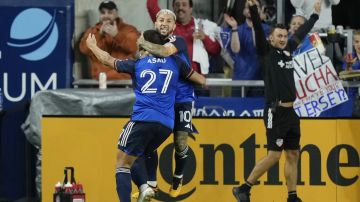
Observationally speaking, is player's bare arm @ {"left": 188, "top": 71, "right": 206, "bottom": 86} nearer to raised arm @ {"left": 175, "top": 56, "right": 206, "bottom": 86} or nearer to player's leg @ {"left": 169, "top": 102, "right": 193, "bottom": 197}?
raised arm @ {"left": 175, "top": 56, "right": 206, "bottom": 86}

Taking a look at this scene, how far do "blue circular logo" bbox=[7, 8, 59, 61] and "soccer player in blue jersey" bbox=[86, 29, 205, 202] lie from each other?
104 inches

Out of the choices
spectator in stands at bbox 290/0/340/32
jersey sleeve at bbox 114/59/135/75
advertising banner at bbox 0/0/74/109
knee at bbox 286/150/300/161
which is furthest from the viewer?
spectator in stands at bbox 290/0/340/32

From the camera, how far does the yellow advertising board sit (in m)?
15.1

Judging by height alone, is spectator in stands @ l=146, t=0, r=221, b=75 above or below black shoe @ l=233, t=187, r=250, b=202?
above

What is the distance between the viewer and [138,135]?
1312 centimetres

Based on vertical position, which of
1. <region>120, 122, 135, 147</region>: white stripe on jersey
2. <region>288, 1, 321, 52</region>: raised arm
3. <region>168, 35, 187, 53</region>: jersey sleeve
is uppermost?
<region>288, 1, 321, 52</region>: raised arm

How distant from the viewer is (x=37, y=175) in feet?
51.0

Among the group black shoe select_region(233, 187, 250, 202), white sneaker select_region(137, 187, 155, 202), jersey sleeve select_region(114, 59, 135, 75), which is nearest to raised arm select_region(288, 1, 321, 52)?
black shoe select_region(233, 187, 250, 202)

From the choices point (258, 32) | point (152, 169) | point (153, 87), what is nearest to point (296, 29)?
point (258, 32)

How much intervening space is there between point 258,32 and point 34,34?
10.1ft

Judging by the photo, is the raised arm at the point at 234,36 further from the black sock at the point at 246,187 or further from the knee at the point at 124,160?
the knee at the point at 124,160

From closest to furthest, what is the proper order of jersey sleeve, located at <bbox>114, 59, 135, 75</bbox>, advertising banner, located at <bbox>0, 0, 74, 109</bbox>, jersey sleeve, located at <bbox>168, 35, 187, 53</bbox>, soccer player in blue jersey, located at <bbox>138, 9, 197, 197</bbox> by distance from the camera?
1. jersey sleeve, located at <bbox>114, 59, 135, 75</bbox>
2. jersey sleeve, located at <bbox>168, 35, 187, 53</bbox>
3. soccer player in blue jersey, located at <bbox>138, 9, 197, 197</bbox>
4. advertising banner, located at <bbox>0, 0, 74, 109</bbox>

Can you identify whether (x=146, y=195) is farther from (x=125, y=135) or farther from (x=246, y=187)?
(x=246, y=187)

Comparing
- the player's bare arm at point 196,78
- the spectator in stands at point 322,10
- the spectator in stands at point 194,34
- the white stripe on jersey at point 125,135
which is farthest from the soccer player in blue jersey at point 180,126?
the spectator in stands at point 322,10
